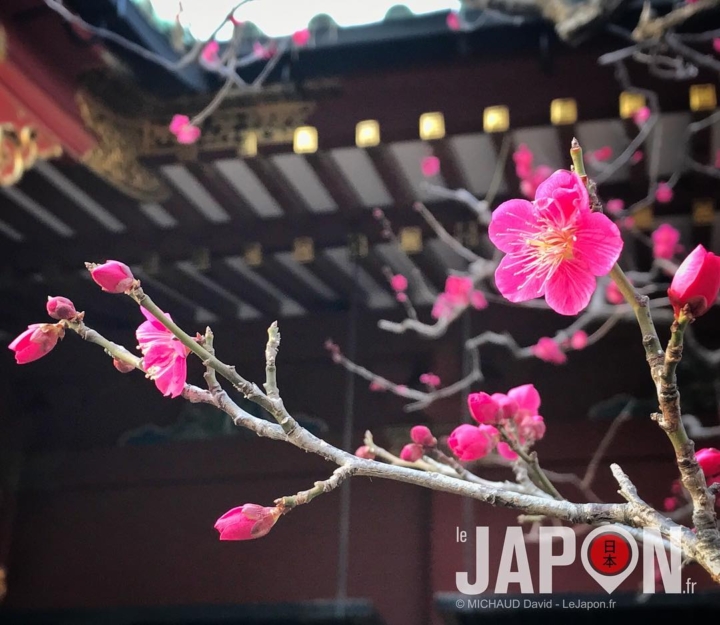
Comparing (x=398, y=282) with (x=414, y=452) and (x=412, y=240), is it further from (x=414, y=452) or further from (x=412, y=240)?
(x=414, y=452)

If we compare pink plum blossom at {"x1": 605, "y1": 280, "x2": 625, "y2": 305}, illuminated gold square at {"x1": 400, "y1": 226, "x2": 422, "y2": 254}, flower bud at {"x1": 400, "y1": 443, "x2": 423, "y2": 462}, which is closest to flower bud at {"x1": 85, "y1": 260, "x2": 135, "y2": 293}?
flower bud at {"x1": 400, "y1": 443, "x2": 423, "y2": 462}

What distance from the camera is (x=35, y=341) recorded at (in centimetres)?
53

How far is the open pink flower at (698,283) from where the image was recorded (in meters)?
0.41

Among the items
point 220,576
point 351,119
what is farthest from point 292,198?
point 220,576

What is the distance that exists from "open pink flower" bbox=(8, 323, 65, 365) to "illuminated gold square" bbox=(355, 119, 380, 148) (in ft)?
4.20

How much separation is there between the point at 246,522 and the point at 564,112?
138 centimetres

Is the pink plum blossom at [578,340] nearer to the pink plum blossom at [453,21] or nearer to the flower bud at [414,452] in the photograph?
the pink plum blossom at [453,21]

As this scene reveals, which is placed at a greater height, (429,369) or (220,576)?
(429,369)

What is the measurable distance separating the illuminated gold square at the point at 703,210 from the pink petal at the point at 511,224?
160 centimetres

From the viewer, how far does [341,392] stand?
2762 millimetres

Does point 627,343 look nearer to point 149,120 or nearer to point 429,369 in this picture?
point 429,369

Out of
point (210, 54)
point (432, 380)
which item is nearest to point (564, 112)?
point (210, 54)

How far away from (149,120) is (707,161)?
147 cm

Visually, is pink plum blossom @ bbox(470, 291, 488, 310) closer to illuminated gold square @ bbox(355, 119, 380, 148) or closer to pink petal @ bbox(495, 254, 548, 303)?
illuminated gold square @ bbox(355, 119, 380, 148)
